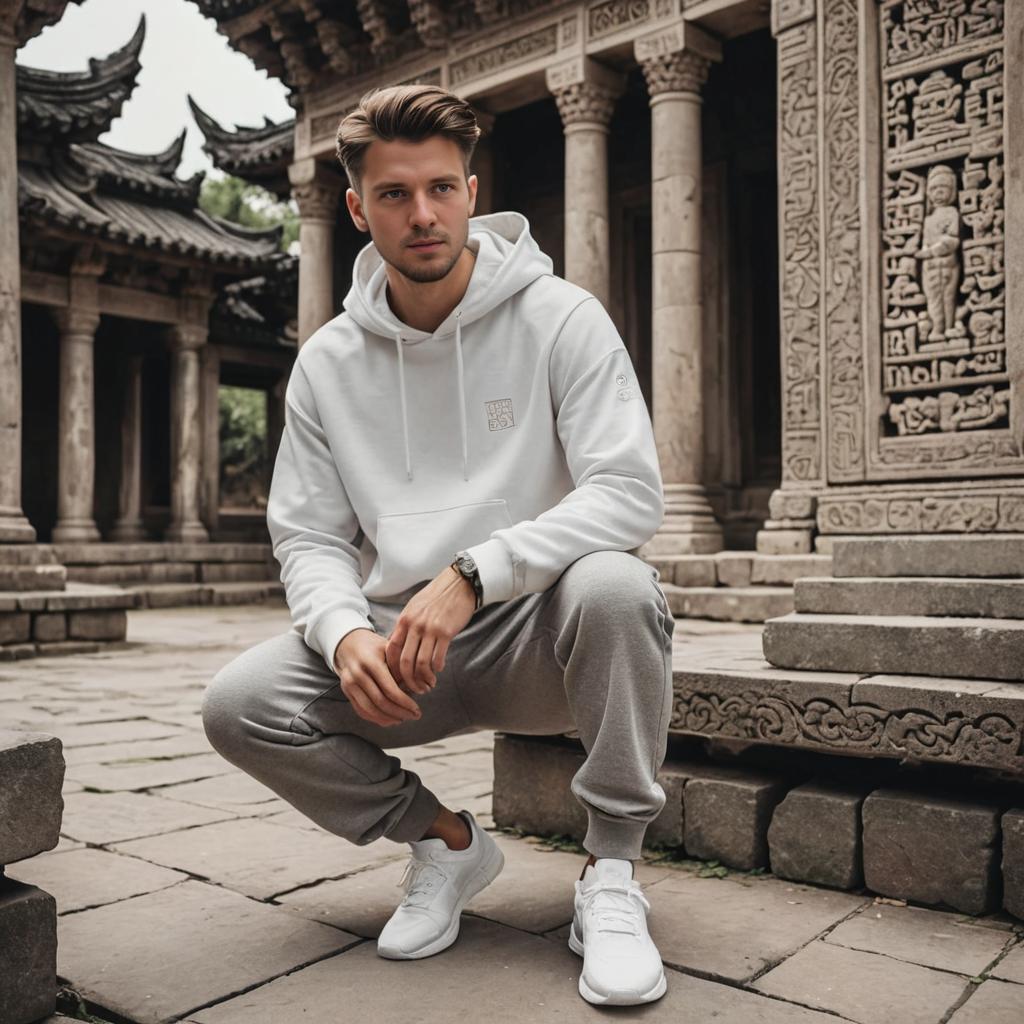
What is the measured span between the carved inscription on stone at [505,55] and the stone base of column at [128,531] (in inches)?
342

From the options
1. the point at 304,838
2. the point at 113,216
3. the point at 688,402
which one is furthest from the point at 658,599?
the point at 113,216

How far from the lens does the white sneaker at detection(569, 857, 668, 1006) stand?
189cm

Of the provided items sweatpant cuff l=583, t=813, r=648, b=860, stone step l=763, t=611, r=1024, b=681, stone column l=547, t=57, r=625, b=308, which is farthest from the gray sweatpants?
stone column l=547, t=57, r=625, b=308

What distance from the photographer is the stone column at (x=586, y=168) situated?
9883mm

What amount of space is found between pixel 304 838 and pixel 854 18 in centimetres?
467

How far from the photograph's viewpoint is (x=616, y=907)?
2045 millimetres

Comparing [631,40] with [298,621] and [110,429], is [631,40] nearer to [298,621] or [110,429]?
[298,621]

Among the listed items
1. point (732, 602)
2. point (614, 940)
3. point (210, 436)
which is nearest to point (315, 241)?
point (210, 436)

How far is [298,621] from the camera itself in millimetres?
2211

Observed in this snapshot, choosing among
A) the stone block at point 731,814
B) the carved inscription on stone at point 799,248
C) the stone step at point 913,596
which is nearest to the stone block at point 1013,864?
the stone block at point 731,814

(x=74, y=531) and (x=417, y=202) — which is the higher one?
(x=417, y=202)

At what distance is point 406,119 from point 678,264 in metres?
7.19

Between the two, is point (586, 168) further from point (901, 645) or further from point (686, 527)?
point (901, 645)

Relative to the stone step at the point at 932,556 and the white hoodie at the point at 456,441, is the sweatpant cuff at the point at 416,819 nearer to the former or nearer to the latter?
the white hoodie at the point at 456,441
